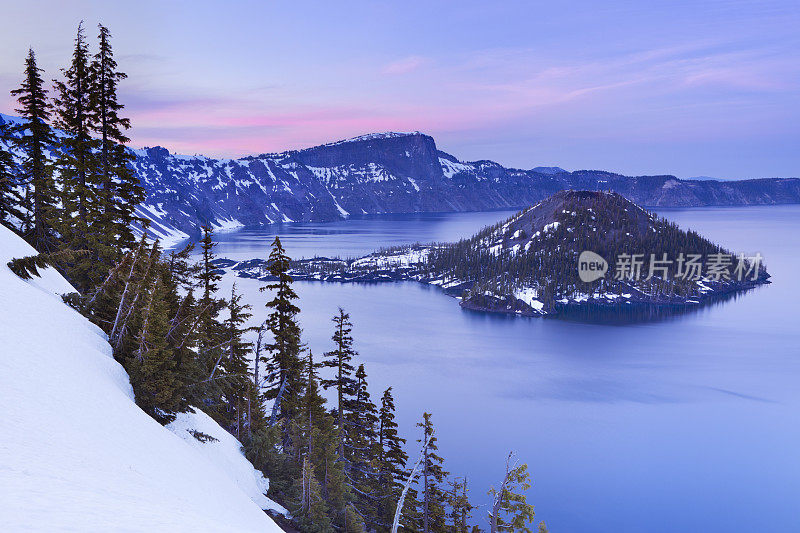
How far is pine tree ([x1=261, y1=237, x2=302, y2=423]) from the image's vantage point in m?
31.1

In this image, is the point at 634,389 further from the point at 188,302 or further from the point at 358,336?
the point at 188,302

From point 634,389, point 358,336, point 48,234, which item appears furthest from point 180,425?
point 358,336

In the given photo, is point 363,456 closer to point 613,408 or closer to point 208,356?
point 208,356

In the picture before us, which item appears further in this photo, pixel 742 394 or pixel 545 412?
pixel 742 394

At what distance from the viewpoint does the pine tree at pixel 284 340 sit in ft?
102

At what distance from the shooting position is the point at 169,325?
75.2 feet

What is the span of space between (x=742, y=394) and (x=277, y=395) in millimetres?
95842

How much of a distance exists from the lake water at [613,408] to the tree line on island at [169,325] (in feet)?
95.1

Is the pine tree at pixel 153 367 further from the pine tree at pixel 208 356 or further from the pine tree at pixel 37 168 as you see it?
the pine tree at pixel 37 168

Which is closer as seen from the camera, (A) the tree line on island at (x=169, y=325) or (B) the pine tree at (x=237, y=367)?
(A) the tree line on island at (x=169, y=325)

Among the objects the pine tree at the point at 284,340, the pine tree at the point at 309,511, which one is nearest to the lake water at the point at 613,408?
the pine tree at the point at 284,340

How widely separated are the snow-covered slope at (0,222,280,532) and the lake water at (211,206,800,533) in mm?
46706

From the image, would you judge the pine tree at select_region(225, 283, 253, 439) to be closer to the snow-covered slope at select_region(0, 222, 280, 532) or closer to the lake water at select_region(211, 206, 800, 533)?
the snow-covered slope at select_region(0, 222, 280, 532)

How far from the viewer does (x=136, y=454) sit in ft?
45.8
